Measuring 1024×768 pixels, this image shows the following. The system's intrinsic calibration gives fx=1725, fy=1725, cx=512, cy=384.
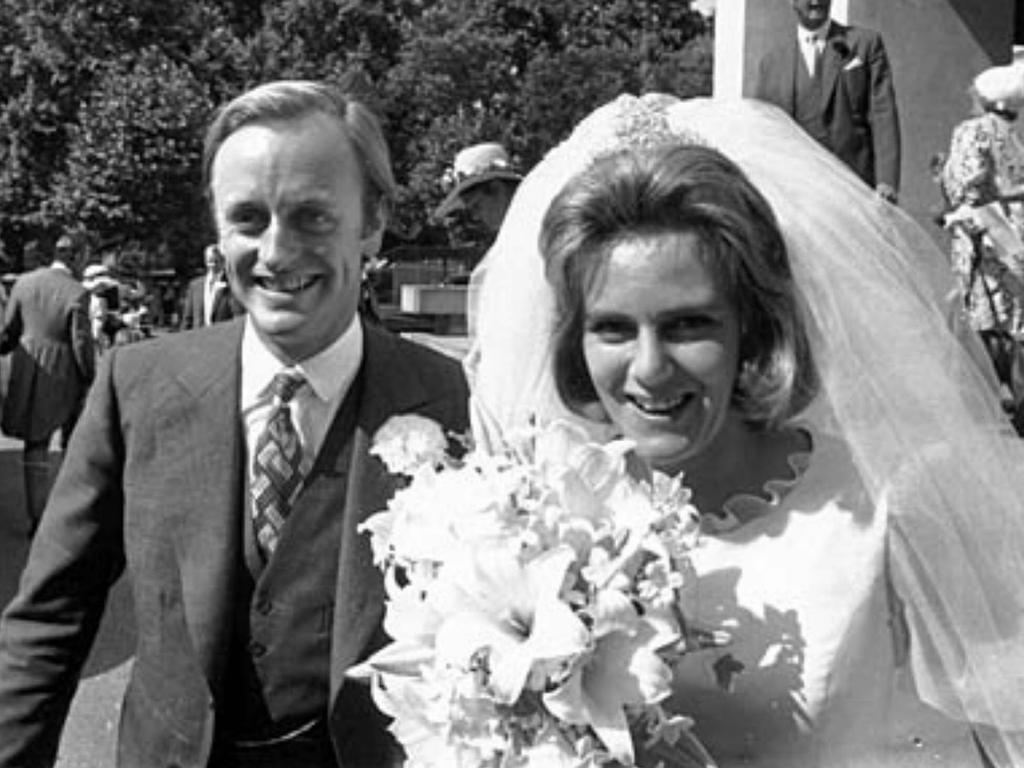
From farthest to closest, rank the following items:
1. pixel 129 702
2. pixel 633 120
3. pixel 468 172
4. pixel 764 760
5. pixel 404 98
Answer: pixel 404 98
pixel 468 172
pixel 129 702
pixel 633 120
pixel 764 760

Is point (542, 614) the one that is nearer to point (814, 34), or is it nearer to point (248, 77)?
point (814, 34)

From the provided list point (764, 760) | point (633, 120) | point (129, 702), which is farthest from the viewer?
point (129, 702)

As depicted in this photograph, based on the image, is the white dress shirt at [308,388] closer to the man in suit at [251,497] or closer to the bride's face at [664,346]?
the man in suit at [251,497]

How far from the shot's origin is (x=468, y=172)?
7402mm

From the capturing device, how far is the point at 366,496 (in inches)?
100

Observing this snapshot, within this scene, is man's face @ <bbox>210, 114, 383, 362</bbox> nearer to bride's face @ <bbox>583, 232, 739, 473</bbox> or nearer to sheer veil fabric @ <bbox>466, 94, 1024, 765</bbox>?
sheer veil fabric @ <bbox>466, 94, 1024, 765</bbox>

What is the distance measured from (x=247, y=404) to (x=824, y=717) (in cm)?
99

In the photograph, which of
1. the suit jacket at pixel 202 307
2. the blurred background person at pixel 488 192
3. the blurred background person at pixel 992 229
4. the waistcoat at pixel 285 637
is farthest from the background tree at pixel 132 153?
the waistcoat at pixel 285 637

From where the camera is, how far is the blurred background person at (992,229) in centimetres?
822

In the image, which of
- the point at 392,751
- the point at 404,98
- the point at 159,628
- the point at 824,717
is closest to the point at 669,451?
the point at 824,717

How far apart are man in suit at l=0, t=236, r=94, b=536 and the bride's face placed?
27.0 ft

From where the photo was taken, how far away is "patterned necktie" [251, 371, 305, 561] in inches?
101

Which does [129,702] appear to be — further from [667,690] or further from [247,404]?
[667,690]

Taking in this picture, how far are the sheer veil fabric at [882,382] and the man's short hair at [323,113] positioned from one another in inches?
8.7
